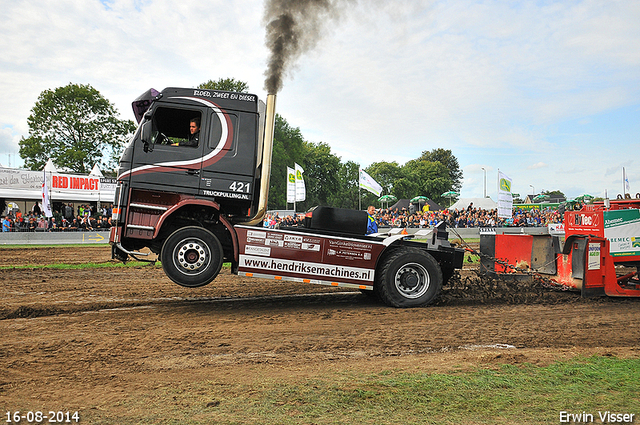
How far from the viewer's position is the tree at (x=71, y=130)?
43812mm

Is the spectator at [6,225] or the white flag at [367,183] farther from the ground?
the white flag at [367,183]

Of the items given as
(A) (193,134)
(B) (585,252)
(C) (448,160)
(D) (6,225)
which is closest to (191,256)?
(A) (193,134)

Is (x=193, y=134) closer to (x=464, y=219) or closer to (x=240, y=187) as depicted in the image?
(x=240, y=187)

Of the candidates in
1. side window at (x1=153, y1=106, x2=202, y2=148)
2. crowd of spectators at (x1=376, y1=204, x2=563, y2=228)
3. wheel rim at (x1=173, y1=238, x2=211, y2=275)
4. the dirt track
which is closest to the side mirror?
side window at (x1=153, y1=106, x2=202, y2=148)

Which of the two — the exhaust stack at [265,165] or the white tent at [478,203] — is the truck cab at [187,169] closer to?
the exhaust stack at [265,165]

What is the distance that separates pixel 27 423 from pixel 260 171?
Answer: 4.70 metres

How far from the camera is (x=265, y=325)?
5.95 m

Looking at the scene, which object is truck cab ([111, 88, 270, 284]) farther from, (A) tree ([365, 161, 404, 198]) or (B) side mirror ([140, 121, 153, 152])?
(A) tree ([365, 161, 404, 198])

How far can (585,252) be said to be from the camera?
754cm

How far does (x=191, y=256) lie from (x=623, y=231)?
7368 millimetres

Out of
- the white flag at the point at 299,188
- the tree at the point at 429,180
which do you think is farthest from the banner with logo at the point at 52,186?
the tree at the point at 429,180

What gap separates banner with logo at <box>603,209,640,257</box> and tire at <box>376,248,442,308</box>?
322 cm

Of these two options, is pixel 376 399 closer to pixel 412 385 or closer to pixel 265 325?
pixel 412 385

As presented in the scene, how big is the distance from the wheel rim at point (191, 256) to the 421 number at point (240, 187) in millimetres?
943
